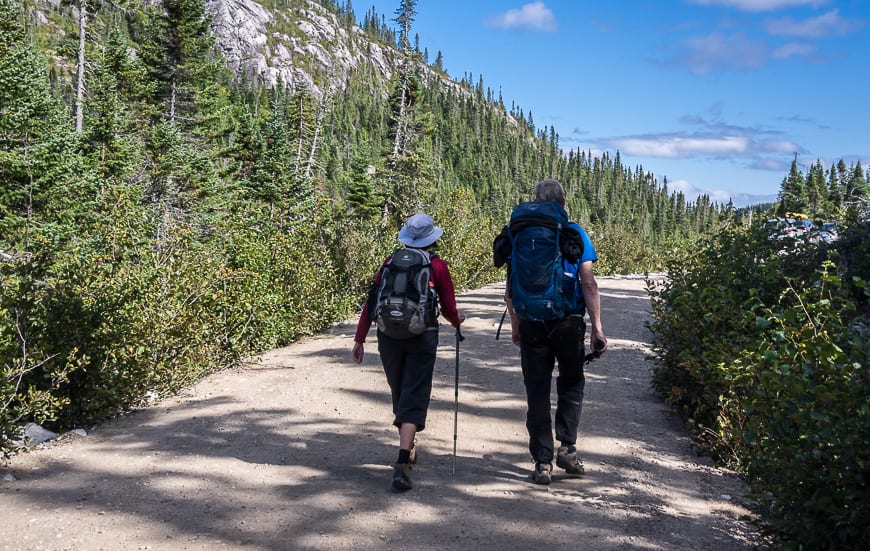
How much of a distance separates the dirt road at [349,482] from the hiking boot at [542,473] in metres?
0.06

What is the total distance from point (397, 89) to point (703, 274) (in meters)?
25.8

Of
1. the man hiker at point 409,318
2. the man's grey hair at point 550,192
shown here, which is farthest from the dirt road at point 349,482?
the man's grey hair at point 550,192

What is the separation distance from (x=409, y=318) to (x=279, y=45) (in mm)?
189740

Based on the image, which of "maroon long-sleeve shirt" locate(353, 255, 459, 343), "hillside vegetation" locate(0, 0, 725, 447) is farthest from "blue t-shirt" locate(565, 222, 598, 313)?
"hillside vegetation" locate(0, 0, 725, 447)

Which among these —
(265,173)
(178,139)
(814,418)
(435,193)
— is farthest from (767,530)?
(265,173)

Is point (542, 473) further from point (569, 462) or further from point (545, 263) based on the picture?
point (545, 263)

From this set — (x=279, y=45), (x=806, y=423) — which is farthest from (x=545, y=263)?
(x=279, y=45)

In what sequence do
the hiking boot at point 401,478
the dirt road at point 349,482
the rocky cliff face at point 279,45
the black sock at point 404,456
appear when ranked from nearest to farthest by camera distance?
the dirt road at point 349,482 → the hiking boot at point 401,478 → the black sock at point 404,456 → the rocky cliff face at point 279,45

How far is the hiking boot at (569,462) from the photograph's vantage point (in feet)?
15.6

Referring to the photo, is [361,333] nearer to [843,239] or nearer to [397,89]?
[843,239]

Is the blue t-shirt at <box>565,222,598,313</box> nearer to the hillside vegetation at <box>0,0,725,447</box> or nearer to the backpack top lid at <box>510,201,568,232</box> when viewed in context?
the backpack top lid at <box>510,201,568,232</box>

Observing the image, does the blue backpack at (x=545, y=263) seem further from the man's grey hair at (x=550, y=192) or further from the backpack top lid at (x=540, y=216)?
the man's grey hair at (x=550, y=192)

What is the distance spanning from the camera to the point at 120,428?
19.2 ft

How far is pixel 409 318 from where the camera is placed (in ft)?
14.5
